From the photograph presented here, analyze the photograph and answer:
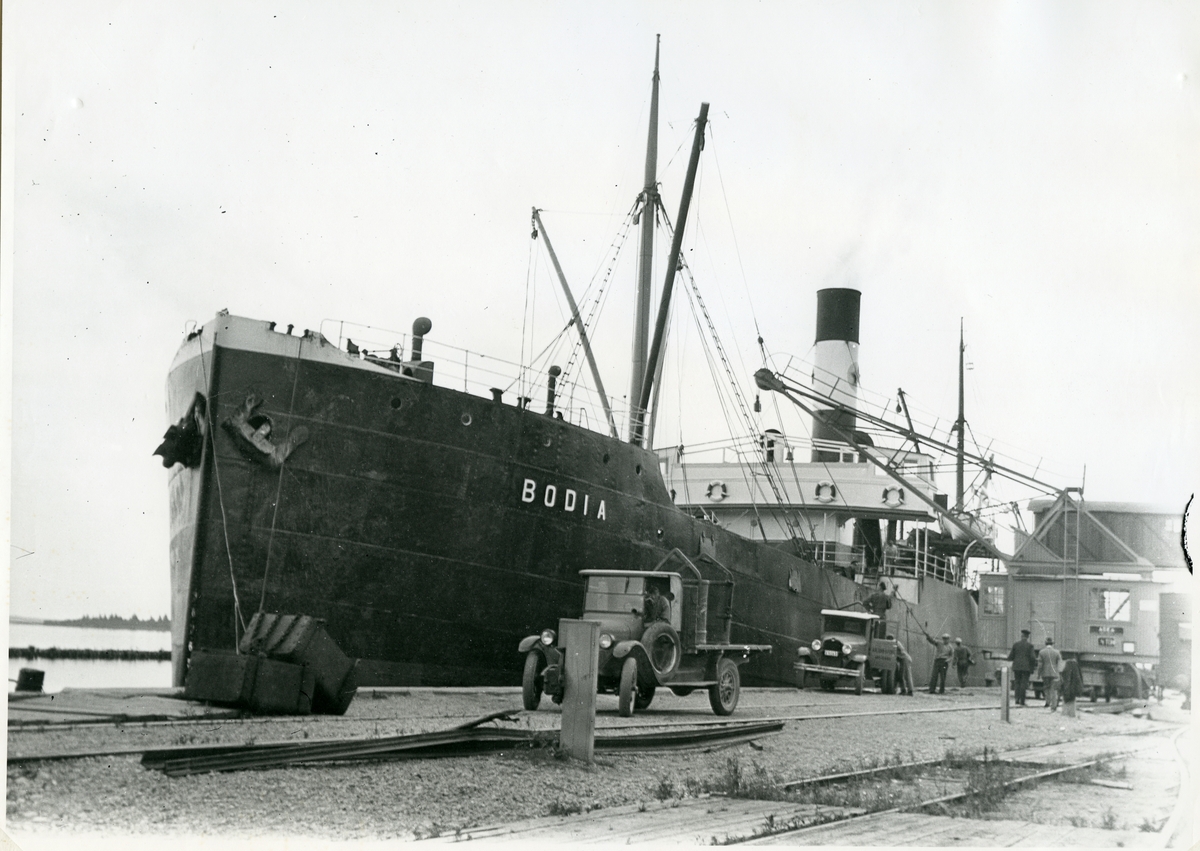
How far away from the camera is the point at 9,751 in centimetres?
751

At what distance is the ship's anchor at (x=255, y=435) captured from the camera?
38.7 feet

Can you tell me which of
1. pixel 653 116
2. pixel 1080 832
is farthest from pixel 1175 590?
pixel 1080 832

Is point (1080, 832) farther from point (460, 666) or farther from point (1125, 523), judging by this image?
point (1125, 523)

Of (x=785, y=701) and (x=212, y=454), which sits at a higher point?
(x=212, y=454)

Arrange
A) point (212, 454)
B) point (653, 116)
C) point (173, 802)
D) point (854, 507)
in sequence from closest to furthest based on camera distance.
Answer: point (173, 802), point (212, 454), point (653, 116), point (854, 507)

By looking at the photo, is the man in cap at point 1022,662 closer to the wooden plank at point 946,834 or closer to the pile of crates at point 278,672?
the wooden plank at point 946,834

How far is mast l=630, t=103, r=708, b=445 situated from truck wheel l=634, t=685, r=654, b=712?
524 cm

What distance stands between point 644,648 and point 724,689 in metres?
1.64

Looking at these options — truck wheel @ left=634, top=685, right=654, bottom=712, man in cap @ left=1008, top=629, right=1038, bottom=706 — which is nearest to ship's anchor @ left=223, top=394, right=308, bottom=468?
truck wheel @ left=634, top=685, right=654, bottom=712

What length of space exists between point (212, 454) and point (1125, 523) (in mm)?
13767

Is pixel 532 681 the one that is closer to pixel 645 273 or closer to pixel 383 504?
pixel 383 504

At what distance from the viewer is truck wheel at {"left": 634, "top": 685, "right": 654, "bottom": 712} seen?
12.1 meters

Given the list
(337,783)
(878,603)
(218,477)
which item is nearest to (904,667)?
(878,603)

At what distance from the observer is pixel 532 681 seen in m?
11.0
